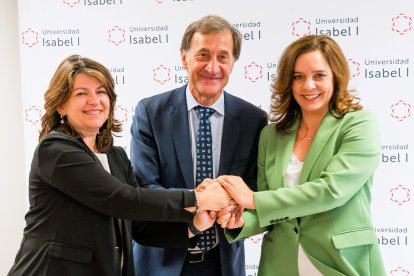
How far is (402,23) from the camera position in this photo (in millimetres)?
3168

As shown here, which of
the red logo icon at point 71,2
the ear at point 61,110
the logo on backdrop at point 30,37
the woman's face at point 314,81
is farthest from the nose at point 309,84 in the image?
the logo on backdrop at point 30,37

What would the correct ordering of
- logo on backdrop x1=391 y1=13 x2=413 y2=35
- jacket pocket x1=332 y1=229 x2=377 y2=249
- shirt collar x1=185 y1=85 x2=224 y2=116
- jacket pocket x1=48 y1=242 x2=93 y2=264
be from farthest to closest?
logo on backdrop x1=391 y1=13 x2=413 y2=35, shirt collar x1=185 y1=85 x2=224 y2=116, jacket pocket x1=332 y1=229 x2=377 y2=249, jacket pocket x1=48 y1=242 x2=93 y2=264

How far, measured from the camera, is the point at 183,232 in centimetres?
204

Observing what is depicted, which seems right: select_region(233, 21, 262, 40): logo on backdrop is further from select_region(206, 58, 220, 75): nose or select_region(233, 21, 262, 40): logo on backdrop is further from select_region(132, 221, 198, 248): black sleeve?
select_region(132, 221, 198, 248): black sleeve

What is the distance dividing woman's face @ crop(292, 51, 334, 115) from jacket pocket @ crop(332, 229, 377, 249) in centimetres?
54

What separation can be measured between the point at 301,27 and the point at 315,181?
1.82 metres

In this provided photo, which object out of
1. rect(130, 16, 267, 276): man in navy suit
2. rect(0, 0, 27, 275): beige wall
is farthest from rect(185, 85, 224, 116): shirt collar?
rect(0, 0, 27, 275): beige wall

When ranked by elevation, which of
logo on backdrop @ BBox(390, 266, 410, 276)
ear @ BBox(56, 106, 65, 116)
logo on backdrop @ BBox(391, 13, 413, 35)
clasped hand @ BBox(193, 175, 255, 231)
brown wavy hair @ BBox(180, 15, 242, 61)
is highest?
logo on backdrop @ BBox(391, 13, 413, 35)

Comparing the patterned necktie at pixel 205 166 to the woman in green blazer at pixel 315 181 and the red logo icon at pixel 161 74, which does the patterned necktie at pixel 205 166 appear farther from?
the red logo icon at pixel 161 74

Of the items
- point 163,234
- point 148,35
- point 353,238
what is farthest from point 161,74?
point 353,238

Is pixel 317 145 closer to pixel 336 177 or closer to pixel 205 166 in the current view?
pixel 336 177

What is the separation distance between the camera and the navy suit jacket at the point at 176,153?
2096 mm

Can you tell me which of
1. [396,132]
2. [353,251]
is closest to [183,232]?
[353,251]

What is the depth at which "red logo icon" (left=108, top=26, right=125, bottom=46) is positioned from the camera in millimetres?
3400
